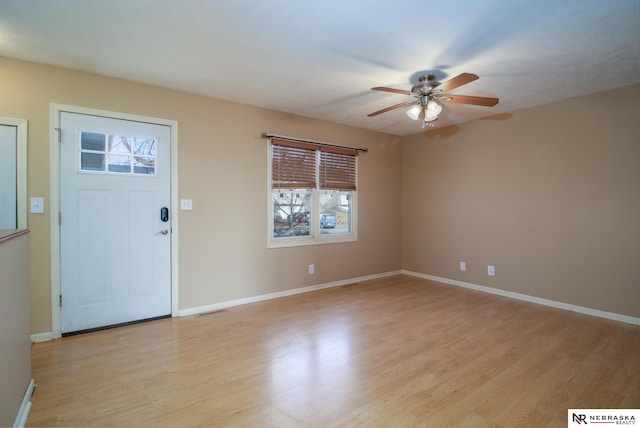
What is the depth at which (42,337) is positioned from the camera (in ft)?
9.23

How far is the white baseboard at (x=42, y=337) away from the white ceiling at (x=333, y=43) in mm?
2370

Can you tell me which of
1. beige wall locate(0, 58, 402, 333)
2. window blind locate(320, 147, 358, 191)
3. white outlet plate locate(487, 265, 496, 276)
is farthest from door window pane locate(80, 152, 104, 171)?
white outlet plate locate(487, 265, 496, 276)

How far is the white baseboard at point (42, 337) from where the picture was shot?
2.78 m

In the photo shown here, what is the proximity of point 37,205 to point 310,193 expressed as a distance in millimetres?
2921

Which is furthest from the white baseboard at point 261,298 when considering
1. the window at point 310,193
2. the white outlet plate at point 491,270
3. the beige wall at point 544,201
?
the white outlet plate at point 491,270

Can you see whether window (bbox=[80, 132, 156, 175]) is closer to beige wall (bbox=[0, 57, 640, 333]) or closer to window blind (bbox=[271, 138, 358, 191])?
beige wall (bbox=[0, 57, 640, 333])

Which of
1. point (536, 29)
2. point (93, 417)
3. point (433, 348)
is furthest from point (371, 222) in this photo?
point (93, 417)

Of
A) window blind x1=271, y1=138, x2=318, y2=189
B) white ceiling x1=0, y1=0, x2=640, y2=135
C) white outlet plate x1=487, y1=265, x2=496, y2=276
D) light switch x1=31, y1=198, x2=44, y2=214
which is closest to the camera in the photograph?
white ceiling x1=0, y1=0, x2=640, y2=135

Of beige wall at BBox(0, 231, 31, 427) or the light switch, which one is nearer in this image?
beige wall at BBox(0, 231, 31, 427)

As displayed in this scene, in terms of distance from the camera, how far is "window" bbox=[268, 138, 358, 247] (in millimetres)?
4199

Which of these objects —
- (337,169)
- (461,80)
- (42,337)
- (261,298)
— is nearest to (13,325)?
(42,337)

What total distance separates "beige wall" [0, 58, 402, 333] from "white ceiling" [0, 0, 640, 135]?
0.18 meters

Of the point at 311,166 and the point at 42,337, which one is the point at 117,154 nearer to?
the point at 42,337

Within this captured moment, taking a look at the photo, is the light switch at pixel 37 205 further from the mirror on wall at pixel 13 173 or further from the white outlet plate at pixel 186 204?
the white outlet plate at pixel 186 204
